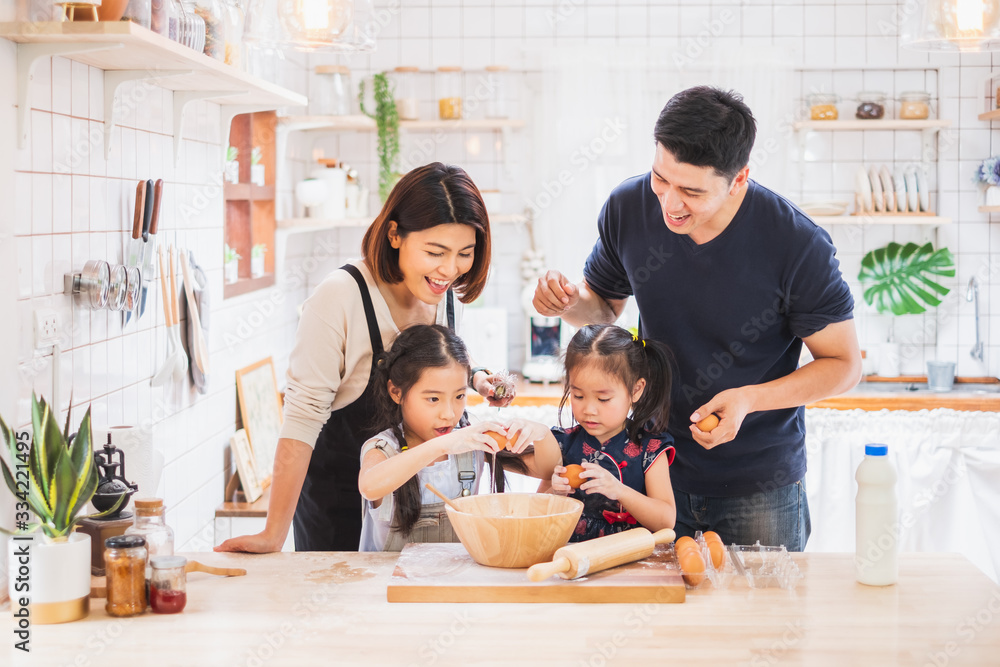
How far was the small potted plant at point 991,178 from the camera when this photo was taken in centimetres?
393

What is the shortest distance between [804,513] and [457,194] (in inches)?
39.5

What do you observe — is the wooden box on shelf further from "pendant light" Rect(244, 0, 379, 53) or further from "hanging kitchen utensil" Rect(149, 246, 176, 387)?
"pendant light" Rect(244, 0, 379, 53)

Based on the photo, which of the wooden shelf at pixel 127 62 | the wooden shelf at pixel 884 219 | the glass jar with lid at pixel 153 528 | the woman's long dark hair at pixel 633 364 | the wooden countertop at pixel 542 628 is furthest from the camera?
the wooden shelf at pixel 884 219

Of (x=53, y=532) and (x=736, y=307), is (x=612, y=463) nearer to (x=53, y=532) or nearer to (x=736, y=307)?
(x=736, y=307)

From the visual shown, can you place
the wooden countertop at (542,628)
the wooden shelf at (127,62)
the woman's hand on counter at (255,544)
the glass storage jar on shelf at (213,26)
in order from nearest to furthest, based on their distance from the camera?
the wooden countertop at (542,628)
the wooden shelf at (127,62)
the woman's hand on counter at (255,544)
the glass storage jar on shelf at (213,26)

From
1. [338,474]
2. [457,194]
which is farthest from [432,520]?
[457,194]

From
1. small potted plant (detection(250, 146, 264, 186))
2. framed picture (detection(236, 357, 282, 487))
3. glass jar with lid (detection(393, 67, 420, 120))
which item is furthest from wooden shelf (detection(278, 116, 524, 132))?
framed picture (detection(236, 357, 282, 487))

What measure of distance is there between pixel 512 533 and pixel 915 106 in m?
3.36

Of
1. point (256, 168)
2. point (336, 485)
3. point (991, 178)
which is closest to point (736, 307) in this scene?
point (336, 485)

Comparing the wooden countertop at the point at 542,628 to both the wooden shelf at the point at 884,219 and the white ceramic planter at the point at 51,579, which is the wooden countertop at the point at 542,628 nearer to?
the white ceramic planter at the point at 51,579

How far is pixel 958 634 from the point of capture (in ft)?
4.23

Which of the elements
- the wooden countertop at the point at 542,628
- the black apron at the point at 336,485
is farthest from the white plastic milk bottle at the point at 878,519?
the black apron at the point at 336,485

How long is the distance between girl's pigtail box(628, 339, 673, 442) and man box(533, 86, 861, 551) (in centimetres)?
7

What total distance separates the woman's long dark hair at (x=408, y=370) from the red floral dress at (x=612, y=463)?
0.14 metres
